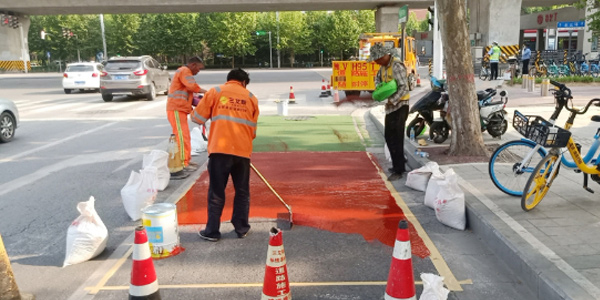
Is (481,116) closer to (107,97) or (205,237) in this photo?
(205,237)

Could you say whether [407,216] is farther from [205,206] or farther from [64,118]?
[64,118]

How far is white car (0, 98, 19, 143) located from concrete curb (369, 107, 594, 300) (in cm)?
968

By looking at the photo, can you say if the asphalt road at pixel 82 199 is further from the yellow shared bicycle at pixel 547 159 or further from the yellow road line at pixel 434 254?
the yellow shared bicycle at pixel 547 159

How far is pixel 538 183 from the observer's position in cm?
559

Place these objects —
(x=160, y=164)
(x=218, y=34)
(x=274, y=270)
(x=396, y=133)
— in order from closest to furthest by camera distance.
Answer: (x=274, y=270) → (x=160, y=164) → (x=396, y=133) → (x=218, y=34)

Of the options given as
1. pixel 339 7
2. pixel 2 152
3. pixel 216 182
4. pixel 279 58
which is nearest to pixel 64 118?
pixel 2 152

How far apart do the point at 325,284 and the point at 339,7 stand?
3800 centimetres

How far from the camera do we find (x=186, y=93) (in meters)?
7.93

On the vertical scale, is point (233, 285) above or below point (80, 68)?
below

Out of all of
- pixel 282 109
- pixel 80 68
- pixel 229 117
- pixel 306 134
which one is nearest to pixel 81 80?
pixel 80 68

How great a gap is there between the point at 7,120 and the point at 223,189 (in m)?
8.35

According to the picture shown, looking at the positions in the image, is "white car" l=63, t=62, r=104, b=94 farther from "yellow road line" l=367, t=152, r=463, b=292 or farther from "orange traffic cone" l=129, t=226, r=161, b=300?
"orange traffic cone" l=129, t=226, r=161, b=300

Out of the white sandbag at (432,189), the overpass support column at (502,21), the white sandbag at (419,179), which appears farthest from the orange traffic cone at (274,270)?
the overpass support column at (502,21)

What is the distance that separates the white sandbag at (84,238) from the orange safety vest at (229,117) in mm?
1266
